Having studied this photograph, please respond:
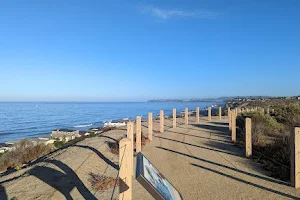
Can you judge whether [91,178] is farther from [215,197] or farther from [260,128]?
[260,128]

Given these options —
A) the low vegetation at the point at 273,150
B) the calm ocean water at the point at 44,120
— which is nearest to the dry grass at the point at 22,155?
the low vegetation at the point at 273,150

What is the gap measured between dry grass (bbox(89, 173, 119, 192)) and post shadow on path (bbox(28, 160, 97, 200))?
0.33 metres

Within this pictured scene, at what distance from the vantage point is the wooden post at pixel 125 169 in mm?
4320

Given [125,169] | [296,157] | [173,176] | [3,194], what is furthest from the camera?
[173,176]

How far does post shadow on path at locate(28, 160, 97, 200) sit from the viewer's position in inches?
289

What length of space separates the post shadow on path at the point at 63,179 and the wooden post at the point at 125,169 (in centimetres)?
301

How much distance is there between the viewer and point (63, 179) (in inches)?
331

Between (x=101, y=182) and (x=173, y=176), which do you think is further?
(x=173, y=176)

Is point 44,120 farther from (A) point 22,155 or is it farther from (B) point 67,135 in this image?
(A) point 22,155

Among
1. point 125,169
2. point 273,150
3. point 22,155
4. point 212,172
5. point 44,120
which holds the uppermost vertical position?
point 125,169

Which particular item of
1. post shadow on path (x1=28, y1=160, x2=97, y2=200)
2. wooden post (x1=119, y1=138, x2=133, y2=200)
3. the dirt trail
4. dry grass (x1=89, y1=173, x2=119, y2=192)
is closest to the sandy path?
the dirt trail

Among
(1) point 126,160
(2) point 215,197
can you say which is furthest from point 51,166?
(1) point 126,160

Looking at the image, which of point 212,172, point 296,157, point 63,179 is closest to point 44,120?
point 63,179

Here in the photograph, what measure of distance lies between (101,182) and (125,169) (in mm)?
4227
